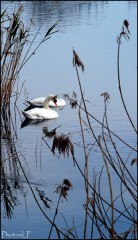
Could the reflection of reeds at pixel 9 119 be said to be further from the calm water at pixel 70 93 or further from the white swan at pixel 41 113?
the white swan at pixel 41 113

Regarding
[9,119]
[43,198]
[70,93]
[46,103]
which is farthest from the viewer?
[70,93]

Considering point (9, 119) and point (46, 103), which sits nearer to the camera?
point (9, 119)

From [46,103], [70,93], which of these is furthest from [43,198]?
[70,93]

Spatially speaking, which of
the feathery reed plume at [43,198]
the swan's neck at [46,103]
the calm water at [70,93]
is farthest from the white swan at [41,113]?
the feathery reed plume at [43,198]

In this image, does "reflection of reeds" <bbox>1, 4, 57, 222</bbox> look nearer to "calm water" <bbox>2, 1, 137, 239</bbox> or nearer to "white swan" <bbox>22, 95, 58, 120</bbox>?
"calm water" <bbox>2, 1, 137, 239</bbox>

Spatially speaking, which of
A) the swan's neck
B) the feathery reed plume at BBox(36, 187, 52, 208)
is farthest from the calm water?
the swan's neck

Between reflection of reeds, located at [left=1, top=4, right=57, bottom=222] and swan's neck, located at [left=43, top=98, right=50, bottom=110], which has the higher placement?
reflection of reeds, located at [left=1, top=4, right=57, bottom=222]

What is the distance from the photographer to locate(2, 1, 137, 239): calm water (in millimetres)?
5121

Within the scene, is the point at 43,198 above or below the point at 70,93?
above

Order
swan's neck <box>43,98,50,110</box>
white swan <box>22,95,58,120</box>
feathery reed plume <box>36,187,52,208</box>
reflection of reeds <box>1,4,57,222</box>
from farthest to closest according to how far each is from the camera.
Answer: swan's neck <box>43,98,50,110</box>, white swan <box>22,95,58,120</box>, reflection of reeds <box>1,4,57,222</box>, feathery reed plume <box>36,187,52,208</box>

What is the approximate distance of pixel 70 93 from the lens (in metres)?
9.77

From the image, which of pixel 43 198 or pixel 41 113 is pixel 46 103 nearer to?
pixel 41 113

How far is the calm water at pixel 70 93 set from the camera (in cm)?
512

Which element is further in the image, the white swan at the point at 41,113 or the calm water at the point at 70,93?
the white swan at the point at 41,113
